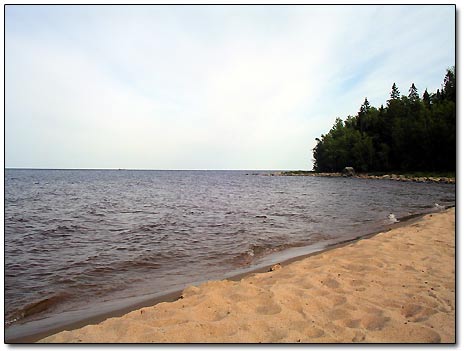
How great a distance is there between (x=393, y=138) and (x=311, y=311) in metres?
68.9

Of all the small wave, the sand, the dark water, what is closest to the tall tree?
the dark water

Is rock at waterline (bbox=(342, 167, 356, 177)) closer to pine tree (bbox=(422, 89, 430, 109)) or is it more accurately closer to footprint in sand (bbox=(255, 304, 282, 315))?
pine tree (bbox=(422, 89, 430, 109))

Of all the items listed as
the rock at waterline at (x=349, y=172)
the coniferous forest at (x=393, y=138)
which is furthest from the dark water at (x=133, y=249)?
the rock at waterline at (x=349, y=172)

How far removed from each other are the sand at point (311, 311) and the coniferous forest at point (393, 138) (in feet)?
134

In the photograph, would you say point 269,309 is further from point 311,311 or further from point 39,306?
point 39,306

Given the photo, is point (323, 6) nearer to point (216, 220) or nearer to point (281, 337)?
point (281, 337)

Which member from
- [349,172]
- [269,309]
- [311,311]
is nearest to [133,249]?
[269,309]

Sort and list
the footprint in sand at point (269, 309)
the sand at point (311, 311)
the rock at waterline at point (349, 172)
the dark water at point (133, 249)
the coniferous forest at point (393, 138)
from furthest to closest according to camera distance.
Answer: the rock at waterline at point (349, 172), the coniferous forest at point (393, 138), the dark water at point (133, 249), the footprint in sand at point (269, 309), the sand at point (311, 311)

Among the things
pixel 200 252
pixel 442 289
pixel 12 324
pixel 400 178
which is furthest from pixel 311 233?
pixel 400 178

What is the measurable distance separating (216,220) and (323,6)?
1235cm

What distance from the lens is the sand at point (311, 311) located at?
3.24 meters

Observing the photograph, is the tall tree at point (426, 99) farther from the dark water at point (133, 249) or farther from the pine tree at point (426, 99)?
the dark water at point (133, 249)

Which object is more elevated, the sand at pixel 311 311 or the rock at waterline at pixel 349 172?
the rock at waterline at pixel 349 172

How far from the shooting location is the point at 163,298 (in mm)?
5496
